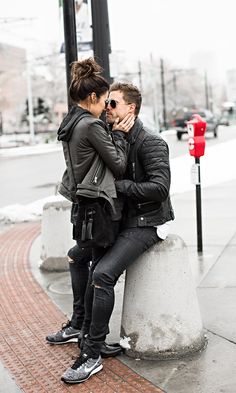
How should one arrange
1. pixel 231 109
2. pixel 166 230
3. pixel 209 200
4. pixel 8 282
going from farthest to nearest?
pixel 231 109
pixel 209 200
pixel 8 282
pixel 166 230

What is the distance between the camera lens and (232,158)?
20984mm

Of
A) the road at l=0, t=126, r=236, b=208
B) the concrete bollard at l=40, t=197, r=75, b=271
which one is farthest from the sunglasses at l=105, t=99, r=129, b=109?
the road at l=0, t=126, r=236, b=208

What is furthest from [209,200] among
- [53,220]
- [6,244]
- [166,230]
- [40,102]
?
[40,102]

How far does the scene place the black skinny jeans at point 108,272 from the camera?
3.87m

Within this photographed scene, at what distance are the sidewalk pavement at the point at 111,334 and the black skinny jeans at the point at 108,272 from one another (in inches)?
9.8

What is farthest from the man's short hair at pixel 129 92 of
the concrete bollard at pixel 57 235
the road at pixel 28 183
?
the road at pixel 28 183

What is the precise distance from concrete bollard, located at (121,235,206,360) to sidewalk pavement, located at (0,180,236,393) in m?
0.09

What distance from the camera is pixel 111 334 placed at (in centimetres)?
462

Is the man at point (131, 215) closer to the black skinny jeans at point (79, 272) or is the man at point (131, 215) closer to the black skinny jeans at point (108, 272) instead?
the black skinny jeans at point (108, 272)

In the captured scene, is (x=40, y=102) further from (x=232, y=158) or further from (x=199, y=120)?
(x=199, y=120)

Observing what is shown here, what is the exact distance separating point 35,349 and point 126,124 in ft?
5.80

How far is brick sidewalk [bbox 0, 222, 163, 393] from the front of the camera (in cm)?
376

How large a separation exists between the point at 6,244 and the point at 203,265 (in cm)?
317

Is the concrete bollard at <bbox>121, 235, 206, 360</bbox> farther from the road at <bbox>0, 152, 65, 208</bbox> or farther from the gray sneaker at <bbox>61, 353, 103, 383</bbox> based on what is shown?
the road at <bbox>0, 152, 65, 208</bbox>
